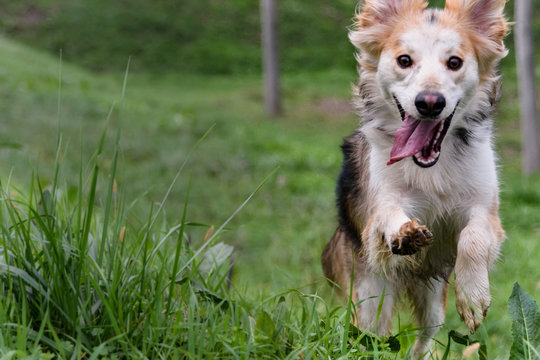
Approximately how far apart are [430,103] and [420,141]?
0.20 meters

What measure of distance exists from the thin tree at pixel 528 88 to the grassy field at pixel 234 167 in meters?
0.51

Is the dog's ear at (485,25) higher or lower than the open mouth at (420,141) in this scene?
higher

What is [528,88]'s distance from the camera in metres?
9.67

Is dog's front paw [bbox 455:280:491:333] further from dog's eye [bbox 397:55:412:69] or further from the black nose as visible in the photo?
dog's eye [bbox 397:55:412:69]

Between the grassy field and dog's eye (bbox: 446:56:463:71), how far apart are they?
0.99m

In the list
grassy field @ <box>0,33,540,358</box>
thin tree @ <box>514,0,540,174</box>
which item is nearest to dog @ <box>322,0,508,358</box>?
grassy field @ <box>0,33,540,358</box>

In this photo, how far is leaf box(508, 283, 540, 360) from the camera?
231 centimetres

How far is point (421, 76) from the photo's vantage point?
8.73 feet

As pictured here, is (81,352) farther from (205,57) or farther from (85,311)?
(205,57)

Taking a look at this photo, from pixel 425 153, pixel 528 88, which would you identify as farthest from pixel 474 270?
pixel 528 88

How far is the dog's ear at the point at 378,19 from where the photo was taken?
2.99 metres

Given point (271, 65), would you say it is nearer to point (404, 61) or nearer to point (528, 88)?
point (528, 88)

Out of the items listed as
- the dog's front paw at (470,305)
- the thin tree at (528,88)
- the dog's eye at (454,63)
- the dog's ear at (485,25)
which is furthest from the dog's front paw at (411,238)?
the thin tree at (528,88)

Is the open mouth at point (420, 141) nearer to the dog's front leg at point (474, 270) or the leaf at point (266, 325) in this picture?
the dog's front leg at point (474, 270)
